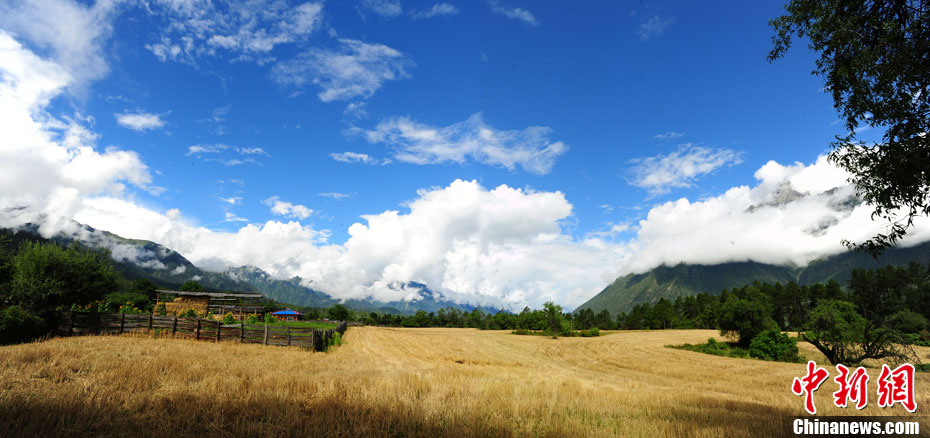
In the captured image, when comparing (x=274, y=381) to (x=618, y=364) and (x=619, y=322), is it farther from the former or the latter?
(x=619, y=322)

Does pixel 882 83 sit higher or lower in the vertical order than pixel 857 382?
higher

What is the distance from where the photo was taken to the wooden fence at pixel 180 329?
2988 centimetres

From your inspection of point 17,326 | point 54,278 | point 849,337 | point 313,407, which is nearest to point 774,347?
point 849,337

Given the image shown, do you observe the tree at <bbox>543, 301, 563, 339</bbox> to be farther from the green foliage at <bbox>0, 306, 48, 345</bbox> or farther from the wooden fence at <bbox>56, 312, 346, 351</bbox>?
the green foliage at <bbox>0, 306, 48, 345</bbox>

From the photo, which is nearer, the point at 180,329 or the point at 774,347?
the point at 180,329

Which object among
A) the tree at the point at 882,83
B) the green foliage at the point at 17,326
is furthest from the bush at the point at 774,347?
the green foliage at the point at 17,326

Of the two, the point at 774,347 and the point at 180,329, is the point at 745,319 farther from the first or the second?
the point at 180,329

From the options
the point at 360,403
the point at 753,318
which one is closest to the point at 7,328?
the point at 360,403

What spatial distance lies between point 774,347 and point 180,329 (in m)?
66.0

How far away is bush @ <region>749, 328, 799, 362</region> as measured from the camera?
46.8 metres

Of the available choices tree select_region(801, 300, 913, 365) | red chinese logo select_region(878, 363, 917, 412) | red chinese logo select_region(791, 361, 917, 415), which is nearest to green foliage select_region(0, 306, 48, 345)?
red chinese logo select_region(791, 361, 917, 415)

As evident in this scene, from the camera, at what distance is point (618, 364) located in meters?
37.4

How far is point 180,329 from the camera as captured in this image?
104ft

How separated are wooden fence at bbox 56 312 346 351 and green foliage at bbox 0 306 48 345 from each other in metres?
3.16
